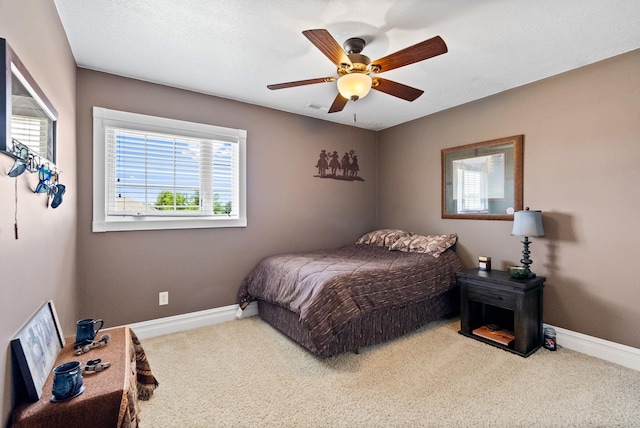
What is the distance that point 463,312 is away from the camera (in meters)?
2.99

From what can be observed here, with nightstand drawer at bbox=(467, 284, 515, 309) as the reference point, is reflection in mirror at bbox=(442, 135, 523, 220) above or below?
above

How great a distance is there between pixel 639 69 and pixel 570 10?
3.33 feet

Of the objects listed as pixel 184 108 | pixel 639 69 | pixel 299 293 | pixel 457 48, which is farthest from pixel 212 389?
pixel 639 69

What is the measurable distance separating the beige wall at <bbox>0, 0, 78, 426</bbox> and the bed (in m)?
1.58

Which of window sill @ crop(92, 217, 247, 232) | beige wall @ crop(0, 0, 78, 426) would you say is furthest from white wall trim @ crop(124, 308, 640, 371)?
window sill @ crop(92, 217, 247, 232)

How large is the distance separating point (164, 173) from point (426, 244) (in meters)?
2.86

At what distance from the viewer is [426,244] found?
3.48m

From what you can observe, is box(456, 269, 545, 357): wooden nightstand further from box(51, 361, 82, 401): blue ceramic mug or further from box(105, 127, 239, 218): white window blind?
box(51, 361, 82, 401): blue ceramic mug

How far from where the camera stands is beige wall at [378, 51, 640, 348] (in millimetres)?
2402

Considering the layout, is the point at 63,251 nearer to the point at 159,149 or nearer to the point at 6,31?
the point at 159,149

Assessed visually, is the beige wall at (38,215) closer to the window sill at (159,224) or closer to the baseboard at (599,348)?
the window sill at (159,224)

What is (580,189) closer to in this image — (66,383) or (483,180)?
(483,180)

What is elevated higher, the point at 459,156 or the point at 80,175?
the point at 459,156

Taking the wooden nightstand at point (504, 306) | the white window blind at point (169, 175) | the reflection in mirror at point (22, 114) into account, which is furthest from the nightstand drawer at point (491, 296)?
the reflection in mirror at point (22, 114)
